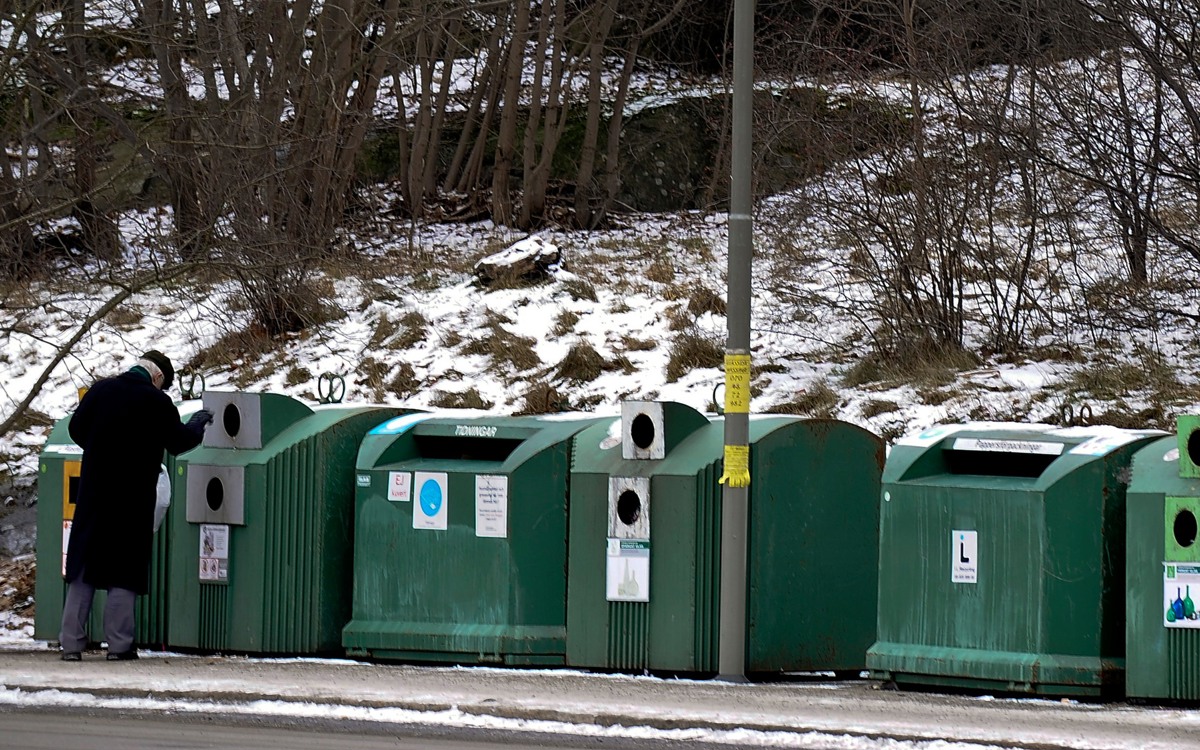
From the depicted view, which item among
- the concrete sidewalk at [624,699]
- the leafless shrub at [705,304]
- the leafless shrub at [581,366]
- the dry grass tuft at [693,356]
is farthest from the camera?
the leafless shrub at [705,304]

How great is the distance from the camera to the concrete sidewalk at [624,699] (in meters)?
5.79

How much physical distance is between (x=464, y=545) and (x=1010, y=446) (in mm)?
2699

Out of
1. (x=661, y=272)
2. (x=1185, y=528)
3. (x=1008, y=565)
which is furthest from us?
(x=661, y=272)

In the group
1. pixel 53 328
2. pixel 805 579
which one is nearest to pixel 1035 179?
pixel 805 579

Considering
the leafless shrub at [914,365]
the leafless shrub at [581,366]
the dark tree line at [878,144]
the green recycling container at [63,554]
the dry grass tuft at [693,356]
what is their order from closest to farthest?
the green recycling container at [63,554], the dark tree line at [878,144], the leafless shrub at [914,365], the dry grass tuft at [693,356], the leafless shrub at [581,366]

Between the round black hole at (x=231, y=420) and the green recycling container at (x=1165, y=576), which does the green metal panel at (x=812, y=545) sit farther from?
the round black hole at (x=231, y=420)

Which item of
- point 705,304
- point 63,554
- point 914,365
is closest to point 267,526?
point 63,554

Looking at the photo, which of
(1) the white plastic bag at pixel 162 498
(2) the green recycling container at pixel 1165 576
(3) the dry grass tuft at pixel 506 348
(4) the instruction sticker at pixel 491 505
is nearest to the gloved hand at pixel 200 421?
(1) the white plastic bag at pixel 162 498

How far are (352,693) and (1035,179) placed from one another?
8.23 m

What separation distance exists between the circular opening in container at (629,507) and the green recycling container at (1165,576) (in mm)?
2261

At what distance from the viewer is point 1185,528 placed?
6.68m

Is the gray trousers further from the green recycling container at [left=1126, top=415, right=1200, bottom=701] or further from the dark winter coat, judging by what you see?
the green recycling container at [left=1126, top=415, right=1200, bottom=701]

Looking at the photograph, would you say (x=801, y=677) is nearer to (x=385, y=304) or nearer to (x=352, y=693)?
(x=352, y=693)

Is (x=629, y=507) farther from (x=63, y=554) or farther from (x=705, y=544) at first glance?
(x=63, y=554)
